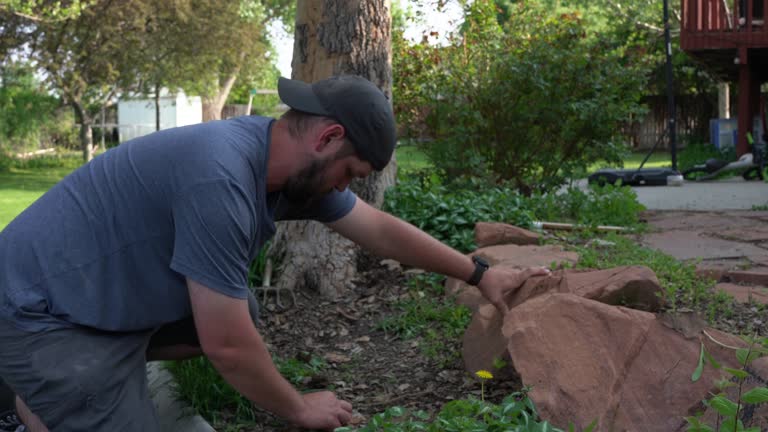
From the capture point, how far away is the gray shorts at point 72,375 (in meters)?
2.45

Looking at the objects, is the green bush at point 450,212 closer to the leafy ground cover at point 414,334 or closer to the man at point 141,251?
the leafy ground cover at point 414,334

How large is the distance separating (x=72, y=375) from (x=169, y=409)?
2.98 ft

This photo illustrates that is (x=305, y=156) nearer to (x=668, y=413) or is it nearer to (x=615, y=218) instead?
(x=668, y=413)

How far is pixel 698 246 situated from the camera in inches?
224

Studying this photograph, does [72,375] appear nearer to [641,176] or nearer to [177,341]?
[177,341]

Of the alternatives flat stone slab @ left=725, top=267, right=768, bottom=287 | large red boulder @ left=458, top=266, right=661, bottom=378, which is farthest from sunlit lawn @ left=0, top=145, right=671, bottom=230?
large red boulder @ left=458, top=266, right=661, bottom=378

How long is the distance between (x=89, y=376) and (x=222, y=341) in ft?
1.44

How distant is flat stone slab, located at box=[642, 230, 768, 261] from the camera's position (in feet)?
17.1

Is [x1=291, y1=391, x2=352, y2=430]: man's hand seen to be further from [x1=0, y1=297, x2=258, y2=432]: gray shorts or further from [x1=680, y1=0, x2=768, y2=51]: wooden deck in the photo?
[x1=680, y1=0, x2=768, y2=51]: wooden deck

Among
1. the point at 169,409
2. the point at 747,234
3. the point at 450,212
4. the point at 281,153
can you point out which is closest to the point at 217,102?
the point at 450,212

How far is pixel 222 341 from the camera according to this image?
2.34 m

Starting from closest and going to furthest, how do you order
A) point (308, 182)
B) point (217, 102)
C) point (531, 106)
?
point (308, 182)
point (531, 106)
point (217, 102)

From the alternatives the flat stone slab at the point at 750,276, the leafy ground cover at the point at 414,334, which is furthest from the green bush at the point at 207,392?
the flat stone slab at the point at 750,276

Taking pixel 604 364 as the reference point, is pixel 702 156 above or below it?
above
